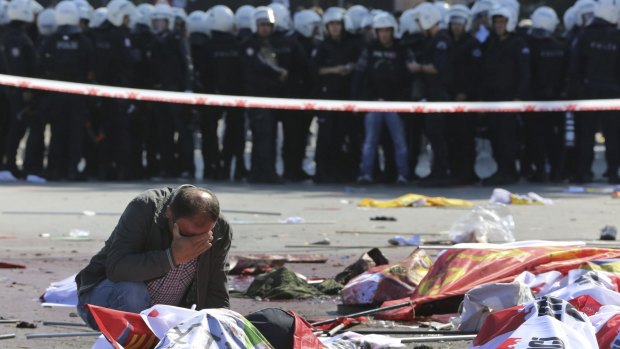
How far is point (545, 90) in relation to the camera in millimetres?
17469

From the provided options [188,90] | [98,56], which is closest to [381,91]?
[188,90]

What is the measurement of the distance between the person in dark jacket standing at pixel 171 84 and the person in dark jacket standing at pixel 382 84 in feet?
7.37

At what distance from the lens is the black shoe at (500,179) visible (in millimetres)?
17359

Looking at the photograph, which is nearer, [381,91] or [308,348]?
[308,348]

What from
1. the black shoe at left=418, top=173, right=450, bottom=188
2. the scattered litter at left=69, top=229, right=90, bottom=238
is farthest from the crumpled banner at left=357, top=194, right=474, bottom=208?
the scattered litter at left=69, top=229, right=90, bottom=238

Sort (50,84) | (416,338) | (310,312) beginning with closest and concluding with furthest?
(416,338), (310,312), (50,84)

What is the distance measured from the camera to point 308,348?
579 cm

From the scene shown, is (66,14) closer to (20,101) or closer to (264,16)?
(20,101)

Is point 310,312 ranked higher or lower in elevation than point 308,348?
lower

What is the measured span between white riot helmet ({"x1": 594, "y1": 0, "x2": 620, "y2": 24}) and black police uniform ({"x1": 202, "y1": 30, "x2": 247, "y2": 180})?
14.7 feet

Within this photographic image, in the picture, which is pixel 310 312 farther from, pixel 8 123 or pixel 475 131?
pixel 8 123

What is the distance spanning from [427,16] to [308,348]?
1201cm

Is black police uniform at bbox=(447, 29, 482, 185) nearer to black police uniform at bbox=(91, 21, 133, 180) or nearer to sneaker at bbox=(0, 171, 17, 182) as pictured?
black police uniform at bbox=(91, 21, 133, 180)

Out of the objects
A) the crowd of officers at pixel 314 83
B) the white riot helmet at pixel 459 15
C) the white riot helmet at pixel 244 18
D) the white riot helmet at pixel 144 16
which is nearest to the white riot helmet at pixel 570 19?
the crowd of officers at pixel 314 83
